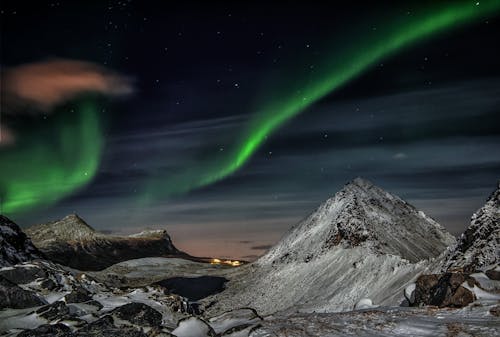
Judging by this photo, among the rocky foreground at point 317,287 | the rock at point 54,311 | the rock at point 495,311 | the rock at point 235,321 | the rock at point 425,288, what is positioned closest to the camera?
the rock at point 235,321

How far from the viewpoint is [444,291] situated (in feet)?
72.2

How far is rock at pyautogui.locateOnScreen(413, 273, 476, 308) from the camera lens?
68.5 feet

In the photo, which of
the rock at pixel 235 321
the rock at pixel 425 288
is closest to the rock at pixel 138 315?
the rock at pixel 235 321

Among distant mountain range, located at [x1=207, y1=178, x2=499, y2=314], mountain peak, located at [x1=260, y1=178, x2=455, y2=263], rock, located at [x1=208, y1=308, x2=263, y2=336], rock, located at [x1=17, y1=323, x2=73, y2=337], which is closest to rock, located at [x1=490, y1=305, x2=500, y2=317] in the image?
rock, located at [x1=208, y1=308, x2=263, y2=336]

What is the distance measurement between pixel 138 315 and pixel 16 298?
330 inches

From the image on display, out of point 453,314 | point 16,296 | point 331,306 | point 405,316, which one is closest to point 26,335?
Answer: point 16,296

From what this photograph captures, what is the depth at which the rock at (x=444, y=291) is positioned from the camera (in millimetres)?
20875

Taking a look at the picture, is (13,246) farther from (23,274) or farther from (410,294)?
(410,294)

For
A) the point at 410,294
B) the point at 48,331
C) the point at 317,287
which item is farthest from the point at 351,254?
the point at 48,331

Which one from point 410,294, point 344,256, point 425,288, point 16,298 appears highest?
point 425,288

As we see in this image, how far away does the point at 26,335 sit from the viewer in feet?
59.7

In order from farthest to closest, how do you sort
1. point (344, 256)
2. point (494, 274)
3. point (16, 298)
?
point (344, 256) < point (16, 298) < point (494, 274)

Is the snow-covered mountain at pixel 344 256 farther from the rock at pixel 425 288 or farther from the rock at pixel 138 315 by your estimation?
the rock at pixel 138 315

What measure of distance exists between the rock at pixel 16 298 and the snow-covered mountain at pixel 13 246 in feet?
113
